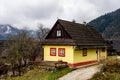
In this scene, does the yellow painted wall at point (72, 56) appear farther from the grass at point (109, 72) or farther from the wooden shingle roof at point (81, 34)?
the grass at point (109, 72)

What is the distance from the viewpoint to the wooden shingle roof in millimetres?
31219

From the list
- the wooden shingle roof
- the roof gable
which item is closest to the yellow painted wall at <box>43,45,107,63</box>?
the wooden shingle roof

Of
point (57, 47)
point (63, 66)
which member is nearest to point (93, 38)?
point (57, 47)

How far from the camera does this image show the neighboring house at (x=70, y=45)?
30.3m

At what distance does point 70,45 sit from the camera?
3005cm

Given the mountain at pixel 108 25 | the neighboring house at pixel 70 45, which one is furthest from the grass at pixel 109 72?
the mountain at pixel 108 25

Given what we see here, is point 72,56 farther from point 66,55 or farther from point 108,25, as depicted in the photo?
point 108,25

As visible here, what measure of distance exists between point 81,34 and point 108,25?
11541 cm

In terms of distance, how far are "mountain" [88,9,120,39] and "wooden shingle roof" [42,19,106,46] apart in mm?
85091

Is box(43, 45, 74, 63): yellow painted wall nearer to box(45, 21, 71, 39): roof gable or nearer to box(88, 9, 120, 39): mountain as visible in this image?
box(45, 21, 71, 39): roof gable

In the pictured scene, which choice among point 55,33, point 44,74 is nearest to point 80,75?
point 44,74

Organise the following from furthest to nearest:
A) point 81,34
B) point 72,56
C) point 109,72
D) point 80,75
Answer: point 81,34
point 72,56
point 80,75
point 109,72

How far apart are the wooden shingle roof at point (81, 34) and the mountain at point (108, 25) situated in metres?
85.1

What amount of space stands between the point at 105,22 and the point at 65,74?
12877cm
